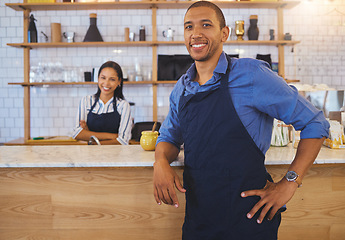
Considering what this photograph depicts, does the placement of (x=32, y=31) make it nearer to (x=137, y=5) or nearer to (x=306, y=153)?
(x=137, y=5)

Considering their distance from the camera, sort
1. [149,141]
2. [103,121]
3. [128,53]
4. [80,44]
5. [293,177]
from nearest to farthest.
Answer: [293,177], [149,141], [103,121], [80,44], [128,53]

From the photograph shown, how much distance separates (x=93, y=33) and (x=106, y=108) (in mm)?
1626

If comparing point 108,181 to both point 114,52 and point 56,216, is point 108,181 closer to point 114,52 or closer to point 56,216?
point 56,216

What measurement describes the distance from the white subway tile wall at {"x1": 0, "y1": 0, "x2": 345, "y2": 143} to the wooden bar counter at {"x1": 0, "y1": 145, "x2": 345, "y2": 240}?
2886mm

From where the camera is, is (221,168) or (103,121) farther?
(103,121)

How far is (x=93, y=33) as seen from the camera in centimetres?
450

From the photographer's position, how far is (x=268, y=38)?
4.76m

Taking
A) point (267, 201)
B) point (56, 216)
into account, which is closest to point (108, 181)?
point (56, 216)

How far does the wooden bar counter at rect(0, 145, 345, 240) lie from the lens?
5.98ft

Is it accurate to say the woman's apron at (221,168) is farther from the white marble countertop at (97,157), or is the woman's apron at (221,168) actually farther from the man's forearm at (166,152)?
the white marble countertop at (97,157)

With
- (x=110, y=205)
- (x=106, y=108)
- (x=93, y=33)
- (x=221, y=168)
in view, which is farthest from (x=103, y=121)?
(x=221, y=168)

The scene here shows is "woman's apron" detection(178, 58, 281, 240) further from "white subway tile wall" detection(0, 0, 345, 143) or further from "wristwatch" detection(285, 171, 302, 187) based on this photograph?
"white subway tile wall" detection(0, 0, 345, 143)

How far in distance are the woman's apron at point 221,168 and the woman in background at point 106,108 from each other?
182cm

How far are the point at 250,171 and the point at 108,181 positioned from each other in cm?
82
